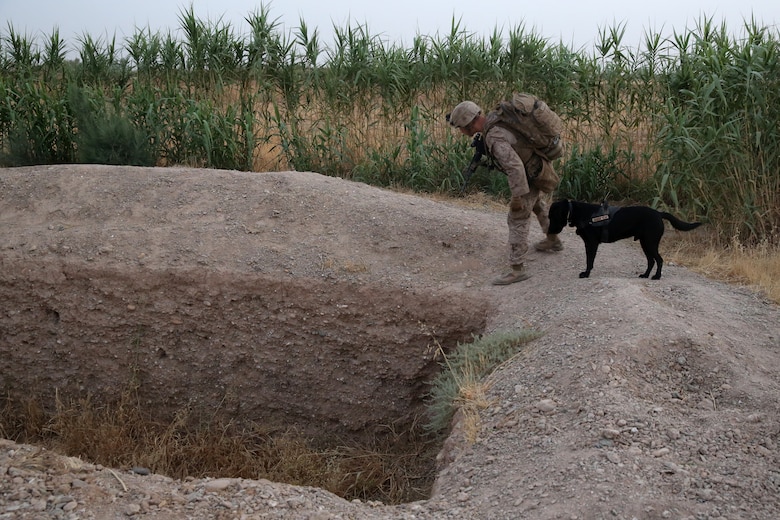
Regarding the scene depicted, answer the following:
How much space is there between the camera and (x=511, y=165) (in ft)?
17.2

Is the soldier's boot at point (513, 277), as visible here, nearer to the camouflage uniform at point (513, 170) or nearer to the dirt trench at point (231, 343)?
the camouflage uniform at point (513, 170)

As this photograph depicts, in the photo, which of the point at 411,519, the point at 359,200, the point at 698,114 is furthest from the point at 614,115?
the point at 411,519

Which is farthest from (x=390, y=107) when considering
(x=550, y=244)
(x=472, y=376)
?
(x=472, y=376)

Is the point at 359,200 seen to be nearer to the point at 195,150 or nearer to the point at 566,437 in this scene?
the point at 195,150

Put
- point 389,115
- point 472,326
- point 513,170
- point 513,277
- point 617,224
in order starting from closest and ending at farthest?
point 617,224
point 513,170
point 472,326
point 513,277
point 389,115

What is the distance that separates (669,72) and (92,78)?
7346mm

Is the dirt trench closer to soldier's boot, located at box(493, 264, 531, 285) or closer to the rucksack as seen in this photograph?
soldier's boot, located at box(493, 264, 531, 285)

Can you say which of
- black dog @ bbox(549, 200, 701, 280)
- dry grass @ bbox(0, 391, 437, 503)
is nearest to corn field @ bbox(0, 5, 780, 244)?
black dog @ bbox(549, 200, 701, 280)

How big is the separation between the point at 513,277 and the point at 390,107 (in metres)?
4.60

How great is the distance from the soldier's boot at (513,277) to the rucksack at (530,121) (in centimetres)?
95

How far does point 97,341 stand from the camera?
6.01 m

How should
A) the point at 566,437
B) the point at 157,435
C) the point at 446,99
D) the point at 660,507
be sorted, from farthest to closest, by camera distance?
the point at 446,99
the point at 157,435
the point at 566,437
the point at 660,507

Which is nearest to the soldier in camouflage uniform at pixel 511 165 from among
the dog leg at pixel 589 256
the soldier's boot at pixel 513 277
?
the soldier's boot at pixel 513 277

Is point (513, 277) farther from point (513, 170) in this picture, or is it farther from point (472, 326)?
point (513, 170)
